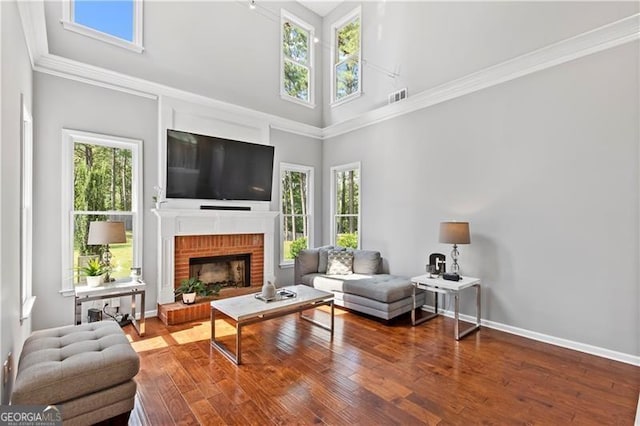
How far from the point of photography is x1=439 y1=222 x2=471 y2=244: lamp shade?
3725mm

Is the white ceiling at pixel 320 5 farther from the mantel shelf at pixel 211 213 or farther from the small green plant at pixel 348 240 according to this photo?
the small green plant at pixel 348 240

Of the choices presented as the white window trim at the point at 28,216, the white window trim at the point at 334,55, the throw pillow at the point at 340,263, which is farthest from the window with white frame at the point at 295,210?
the white window trim at the point at 28,216

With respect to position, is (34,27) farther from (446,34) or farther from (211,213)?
(446,34)

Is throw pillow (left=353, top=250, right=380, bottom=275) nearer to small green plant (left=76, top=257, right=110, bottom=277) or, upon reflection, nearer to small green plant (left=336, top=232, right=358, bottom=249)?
small green plant (left=336, top=232, right=358, bottom=249)

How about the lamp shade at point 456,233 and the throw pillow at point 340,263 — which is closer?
the lamp shade at point 456,233

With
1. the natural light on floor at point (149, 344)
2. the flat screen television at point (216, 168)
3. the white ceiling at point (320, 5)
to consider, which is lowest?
the natural light on floor at point (149, 344)

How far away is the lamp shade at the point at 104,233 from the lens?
3281mm

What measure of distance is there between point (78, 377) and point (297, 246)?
4.38 m

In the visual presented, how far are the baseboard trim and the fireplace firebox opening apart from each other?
349 centimetres

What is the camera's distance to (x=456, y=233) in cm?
374

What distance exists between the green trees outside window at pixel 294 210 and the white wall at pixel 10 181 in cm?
379

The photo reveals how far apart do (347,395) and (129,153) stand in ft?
13.2

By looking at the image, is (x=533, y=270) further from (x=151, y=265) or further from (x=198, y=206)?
(x=151, y=265)

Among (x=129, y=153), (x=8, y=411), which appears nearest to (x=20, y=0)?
(x=129, y=153)
